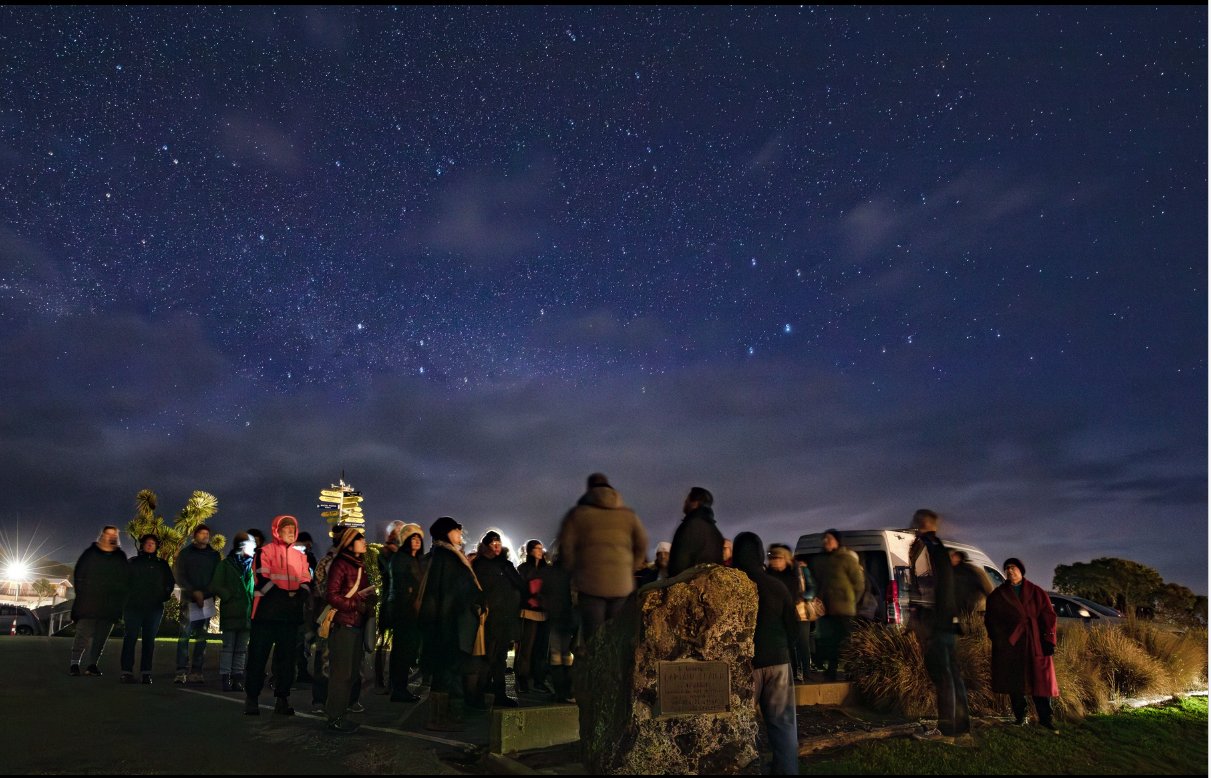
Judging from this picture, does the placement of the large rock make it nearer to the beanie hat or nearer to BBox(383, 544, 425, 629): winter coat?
the beanie hat

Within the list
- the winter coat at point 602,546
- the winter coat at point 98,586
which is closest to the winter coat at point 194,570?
the winter coat at point 98,586

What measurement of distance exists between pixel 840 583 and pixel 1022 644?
92.8 inches

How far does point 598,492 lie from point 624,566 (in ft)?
2.32

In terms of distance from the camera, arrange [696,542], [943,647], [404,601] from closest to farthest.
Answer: [696,542] < [943,647] < [404,601]

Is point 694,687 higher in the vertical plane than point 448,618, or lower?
lower

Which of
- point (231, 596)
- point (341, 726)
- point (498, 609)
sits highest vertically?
point (231, 596)

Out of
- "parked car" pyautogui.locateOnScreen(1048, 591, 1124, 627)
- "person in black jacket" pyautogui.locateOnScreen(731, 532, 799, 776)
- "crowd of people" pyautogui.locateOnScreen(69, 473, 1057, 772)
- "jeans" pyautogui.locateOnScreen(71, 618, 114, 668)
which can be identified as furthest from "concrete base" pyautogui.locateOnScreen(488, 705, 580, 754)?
"parked car" pyautogui.locateOnScreen(1048, 591, 1124, 627)

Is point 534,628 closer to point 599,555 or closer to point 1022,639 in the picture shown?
point 599,555

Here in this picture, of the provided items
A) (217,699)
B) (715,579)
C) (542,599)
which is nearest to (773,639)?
(715,579)

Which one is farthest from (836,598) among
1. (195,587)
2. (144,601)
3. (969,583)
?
(144,601)

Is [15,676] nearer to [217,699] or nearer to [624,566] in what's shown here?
[217,699]

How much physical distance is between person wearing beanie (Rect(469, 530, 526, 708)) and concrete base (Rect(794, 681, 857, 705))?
3.00 metres

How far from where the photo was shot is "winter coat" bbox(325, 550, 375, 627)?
753 centimetres

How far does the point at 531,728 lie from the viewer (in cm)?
679
